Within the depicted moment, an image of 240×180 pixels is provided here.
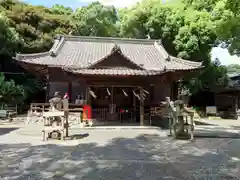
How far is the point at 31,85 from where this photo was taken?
81.2 feet

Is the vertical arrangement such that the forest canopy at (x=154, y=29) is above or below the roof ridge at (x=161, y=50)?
above

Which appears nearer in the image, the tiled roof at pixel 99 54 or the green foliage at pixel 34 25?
the tiled roof at pixel 99 54

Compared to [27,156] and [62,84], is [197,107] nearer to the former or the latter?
[62,84]

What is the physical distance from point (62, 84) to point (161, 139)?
33.8 ft

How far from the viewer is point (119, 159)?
23.1 ft

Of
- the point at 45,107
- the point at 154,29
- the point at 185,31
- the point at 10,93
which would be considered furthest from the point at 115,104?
the point at 154,29

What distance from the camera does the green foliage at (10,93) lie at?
20594 mm

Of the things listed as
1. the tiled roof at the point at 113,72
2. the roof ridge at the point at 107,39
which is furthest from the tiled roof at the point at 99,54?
the tiled roof at the point at 113,72

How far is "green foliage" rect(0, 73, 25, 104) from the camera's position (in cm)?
2059

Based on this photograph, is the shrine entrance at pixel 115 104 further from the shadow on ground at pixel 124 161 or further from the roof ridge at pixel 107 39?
the shadow on ground at pixel 124 161

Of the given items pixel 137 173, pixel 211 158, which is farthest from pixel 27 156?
pixel 211 158

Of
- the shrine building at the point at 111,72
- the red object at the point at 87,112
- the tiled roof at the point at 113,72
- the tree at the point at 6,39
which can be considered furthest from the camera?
the tree at the point at 6,39

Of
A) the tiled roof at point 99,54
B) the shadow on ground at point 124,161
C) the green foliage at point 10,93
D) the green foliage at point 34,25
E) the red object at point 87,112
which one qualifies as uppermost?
the green foliage at point 34,25

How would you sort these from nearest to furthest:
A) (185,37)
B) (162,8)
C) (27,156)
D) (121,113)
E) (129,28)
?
(27,156) → (121,113) → (185,37) → (162,8) → (129,28)
